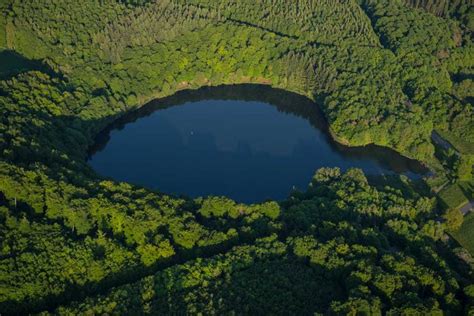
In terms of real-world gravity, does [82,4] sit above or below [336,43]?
above

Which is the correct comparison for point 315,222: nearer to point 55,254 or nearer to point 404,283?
point 404,283

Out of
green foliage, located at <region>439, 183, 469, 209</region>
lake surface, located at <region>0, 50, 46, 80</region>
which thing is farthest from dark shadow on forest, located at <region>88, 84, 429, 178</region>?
lake surface, located at <region>0, 50, 46, 80</region>

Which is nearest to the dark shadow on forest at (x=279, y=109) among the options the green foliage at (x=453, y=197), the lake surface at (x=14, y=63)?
the green foliage at (x=453, y=197)

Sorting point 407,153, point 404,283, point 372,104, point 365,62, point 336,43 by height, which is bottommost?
point 404,283

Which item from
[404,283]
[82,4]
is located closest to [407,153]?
[404,283]

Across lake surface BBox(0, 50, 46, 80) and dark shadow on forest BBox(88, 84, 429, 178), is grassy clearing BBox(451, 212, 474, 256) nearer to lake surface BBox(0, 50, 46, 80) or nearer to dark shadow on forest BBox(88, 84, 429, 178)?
dark shadow on forest BBox(88, 84, 429, 178)
